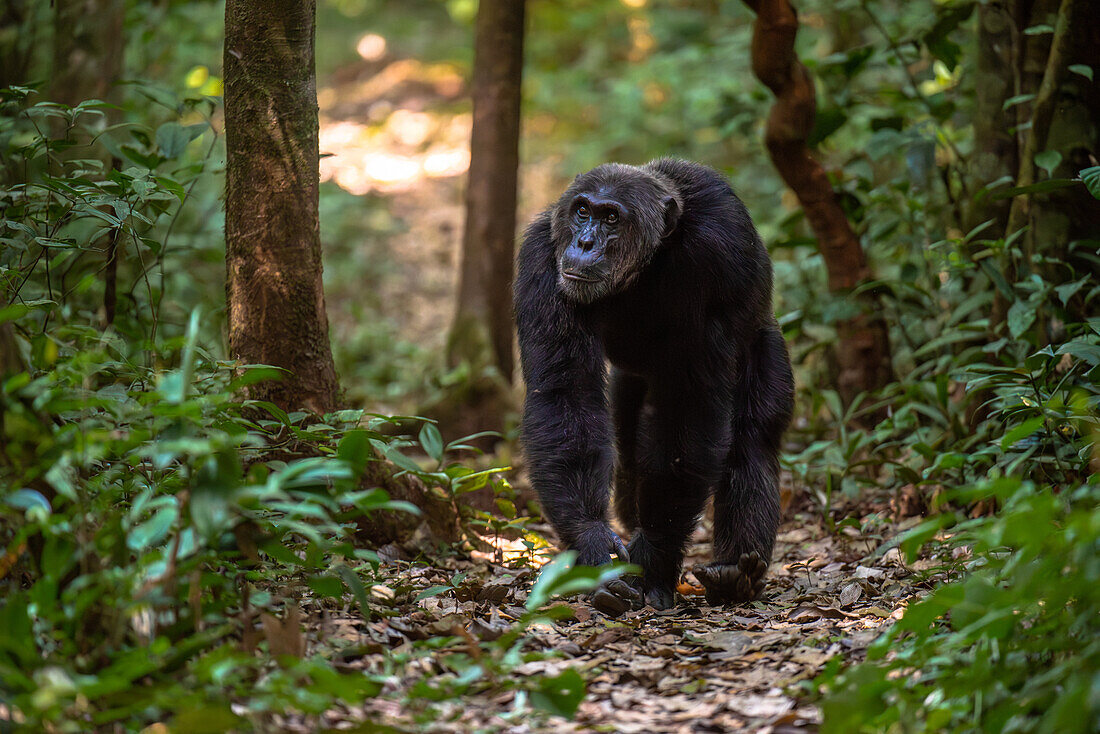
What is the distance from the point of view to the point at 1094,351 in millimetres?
3752

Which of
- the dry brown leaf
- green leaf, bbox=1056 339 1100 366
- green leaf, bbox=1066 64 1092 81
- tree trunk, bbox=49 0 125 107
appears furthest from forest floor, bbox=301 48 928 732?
tree trunk, bbox=49 0 125 107

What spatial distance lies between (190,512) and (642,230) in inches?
105

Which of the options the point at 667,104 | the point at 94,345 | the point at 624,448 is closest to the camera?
the point at 94,345

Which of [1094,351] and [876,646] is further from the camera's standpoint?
[1094,351]

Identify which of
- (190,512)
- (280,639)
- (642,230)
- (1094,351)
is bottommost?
(280,639)

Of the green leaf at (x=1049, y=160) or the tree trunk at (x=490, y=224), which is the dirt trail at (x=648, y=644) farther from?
the tree trunk at (x=490, y=224)

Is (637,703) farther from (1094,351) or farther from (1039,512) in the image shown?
(1094,351)

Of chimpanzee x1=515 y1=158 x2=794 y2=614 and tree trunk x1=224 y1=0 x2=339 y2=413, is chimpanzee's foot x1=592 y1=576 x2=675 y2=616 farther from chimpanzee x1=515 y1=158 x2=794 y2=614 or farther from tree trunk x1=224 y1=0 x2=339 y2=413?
tree trunk x1=224 y1=0 x2=339 y2=413

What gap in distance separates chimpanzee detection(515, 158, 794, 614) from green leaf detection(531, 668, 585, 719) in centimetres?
141

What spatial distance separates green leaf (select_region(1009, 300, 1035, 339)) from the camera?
4.55 metres

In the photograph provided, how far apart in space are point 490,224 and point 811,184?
8.17 feet

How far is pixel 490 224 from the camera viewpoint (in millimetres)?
7086

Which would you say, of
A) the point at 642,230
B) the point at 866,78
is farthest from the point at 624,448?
the point at 866,78

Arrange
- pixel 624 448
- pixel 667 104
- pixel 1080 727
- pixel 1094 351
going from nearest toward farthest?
pixel 1080 727 → pixel 1094 351 → pixel 624 448 → pixel 667 104
